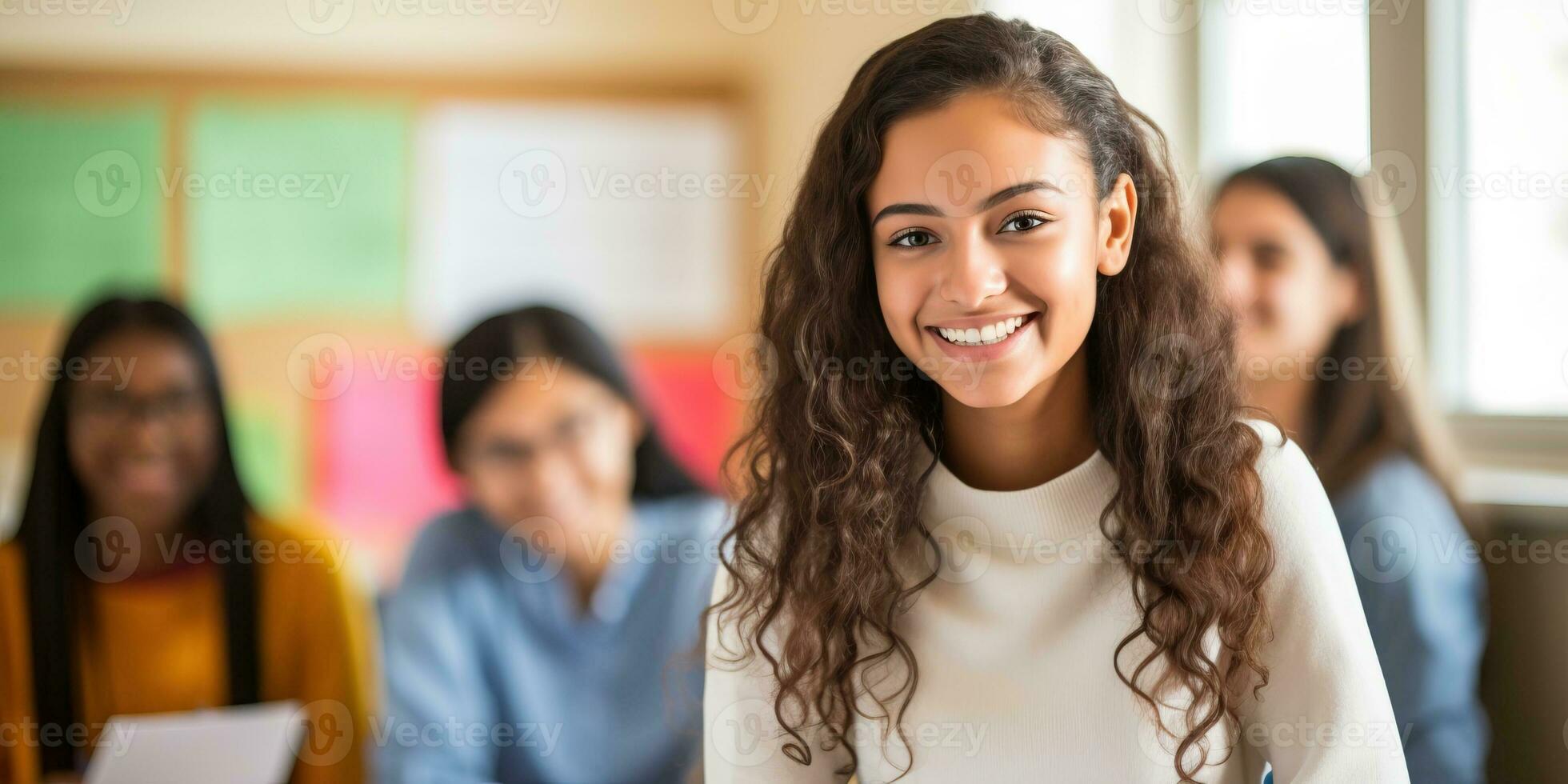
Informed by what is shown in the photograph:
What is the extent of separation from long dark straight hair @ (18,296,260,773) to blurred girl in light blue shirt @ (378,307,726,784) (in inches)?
12.0

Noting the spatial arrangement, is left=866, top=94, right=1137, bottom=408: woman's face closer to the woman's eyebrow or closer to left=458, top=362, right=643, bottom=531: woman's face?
the woman's eyebrow

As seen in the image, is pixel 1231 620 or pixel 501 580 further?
pixel 501 580

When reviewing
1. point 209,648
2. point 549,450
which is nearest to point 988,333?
point 549,450

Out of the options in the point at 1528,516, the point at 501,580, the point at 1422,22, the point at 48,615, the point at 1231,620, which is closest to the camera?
the point at 1231,620

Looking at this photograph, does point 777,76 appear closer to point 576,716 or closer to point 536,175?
point 536,175

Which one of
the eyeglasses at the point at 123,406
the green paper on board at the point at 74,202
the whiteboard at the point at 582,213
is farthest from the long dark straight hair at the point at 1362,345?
the green paper on board at the point at 74,202

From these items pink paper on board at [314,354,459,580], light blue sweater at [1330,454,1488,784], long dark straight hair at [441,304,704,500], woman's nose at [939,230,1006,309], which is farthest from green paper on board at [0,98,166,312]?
light blue sweater at [1330,454,1488,784]

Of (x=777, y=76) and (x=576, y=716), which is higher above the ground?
(x=777, y=76)

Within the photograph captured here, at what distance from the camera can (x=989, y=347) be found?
1039 mm

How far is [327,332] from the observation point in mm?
2910

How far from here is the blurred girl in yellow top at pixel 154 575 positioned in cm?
220

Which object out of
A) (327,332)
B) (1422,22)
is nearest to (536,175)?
(327,332)

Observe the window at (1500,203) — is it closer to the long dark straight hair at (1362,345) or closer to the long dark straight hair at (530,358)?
the long dark straight hair at (1362,345)

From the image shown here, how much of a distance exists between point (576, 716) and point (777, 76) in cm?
175
